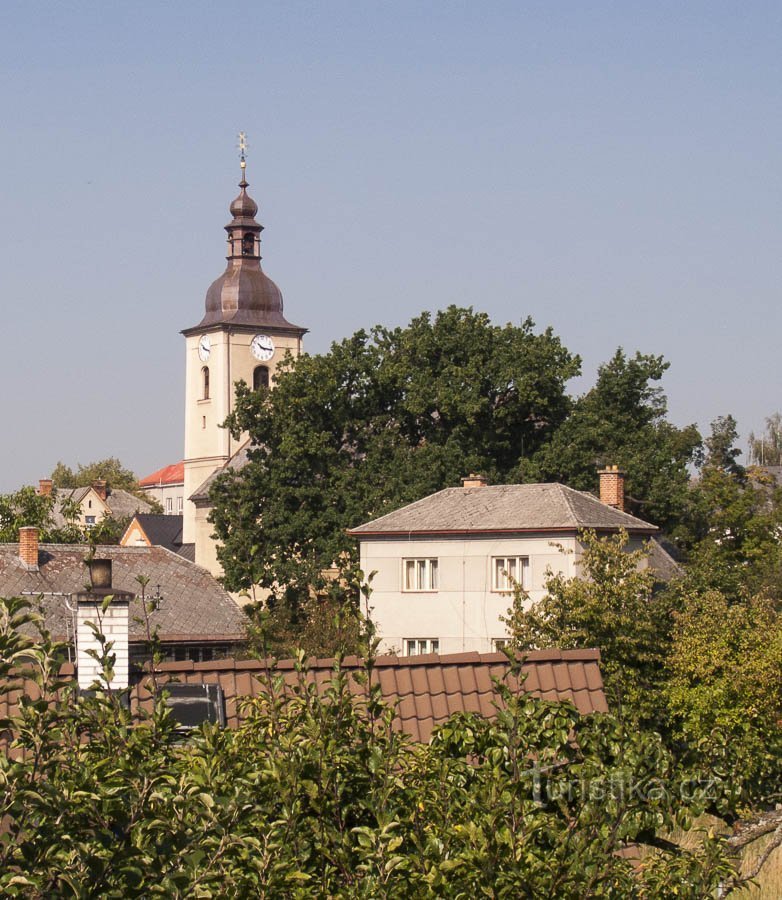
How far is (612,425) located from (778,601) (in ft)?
37.3

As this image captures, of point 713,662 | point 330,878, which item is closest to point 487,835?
point 330,878

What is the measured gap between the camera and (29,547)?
53.6 m

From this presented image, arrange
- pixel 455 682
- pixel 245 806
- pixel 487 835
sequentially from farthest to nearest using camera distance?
1. pixel 455 682
2. pixel 487 835
3. pixel 245 806

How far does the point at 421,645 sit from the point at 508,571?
13.5ft

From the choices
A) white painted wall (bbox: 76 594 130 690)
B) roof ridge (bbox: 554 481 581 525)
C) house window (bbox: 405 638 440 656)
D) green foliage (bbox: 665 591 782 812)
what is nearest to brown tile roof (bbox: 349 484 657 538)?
roof ridge (bbox: 554 481 581 525)

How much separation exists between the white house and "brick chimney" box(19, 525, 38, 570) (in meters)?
10.9

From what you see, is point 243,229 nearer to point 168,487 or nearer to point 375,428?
point 375,428

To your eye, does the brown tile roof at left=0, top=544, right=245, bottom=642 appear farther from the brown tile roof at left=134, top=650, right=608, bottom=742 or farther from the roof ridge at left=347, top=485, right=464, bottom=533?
the brown tile roof at left=134, top=650, right=608, bottom=742

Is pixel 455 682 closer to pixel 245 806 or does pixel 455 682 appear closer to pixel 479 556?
pixel 245 806

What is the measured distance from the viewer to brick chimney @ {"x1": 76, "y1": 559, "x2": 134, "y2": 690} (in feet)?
45.3

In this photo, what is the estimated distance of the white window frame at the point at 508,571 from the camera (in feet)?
162

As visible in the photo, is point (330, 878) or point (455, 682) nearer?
point (330, 878)

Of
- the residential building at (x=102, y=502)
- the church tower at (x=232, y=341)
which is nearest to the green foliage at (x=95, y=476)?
the residential building at (x=102, y=502)

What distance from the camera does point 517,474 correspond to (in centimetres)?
5788
